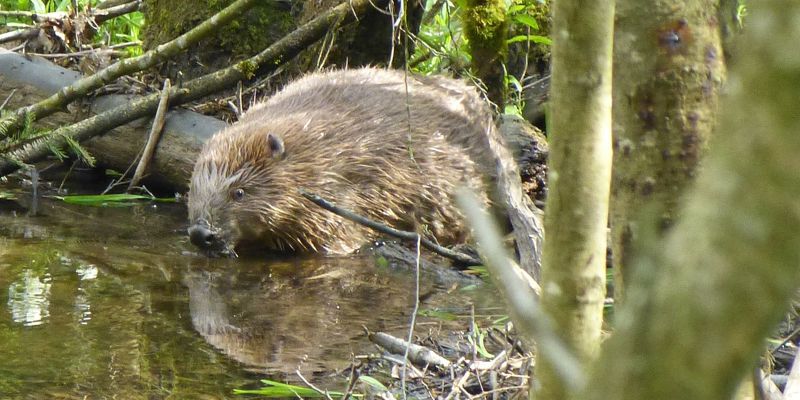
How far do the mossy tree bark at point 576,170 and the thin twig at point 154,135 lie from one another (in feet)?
18.4

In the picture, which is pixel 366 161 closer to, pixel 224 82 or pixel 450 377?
pixel 224 82

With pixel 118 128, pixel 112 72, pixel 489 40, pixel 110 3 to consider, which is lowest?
pixel 118 128

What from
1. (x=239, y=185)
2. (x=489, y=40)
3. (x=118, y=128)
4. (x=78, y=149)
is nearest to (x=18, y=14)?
(x=118, y=128)

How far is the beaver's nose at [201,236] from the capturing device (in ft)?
19.7

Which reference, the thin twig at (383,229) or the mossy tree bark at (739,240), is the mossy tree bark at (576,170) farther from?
the thin twig at (383,229)

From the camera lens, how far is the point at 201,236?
6004mm

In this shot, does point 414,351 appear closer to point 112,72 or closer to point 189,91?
point 189,91

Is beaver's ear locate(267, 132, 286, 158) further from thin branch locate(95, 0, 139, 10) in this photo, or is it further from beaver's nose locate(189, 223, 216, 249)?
thin branch locate(95, 0, 139, 10)

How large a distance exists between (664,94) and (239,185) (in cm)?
460

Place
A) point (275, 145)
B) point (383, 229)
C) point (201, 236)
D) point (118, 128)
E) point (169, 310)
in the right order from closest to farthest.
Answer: point (383, 229) → point (169, 310) → point (201, 236) → point (275, 145) → point (118, 128)

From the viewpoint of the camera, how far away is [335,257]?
619 centimetres

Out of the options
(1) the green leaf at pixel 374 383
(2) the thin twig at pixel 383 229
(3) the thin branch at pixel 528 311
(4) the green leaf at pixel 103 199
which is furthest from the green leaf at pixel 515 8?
(3) the thin branch at pixel 528 311

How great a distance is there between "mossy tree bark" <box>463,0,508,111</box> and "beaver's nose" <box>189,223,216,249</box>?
2448 mm

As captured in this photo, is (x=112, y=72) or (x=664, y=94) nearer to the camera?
(x=664, y=94)
